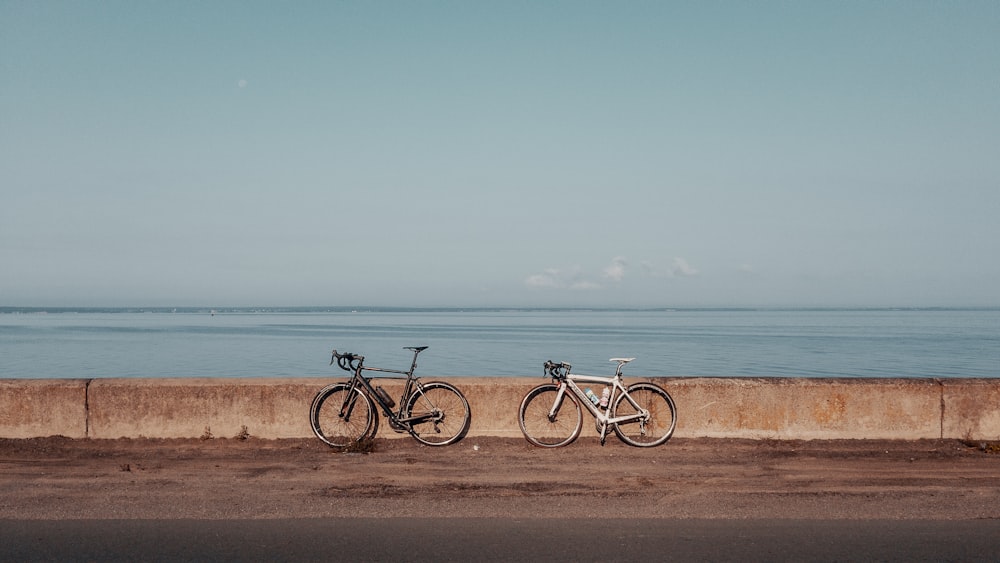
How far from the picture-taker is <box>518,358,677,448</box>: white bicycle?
376 inches

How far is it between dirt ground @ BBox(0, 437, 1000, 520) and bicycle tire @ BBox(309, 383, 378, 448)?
243 millimetres

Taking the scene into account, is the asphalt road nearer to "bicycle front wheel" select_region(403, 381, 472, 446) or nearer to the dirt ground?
the dirt ground

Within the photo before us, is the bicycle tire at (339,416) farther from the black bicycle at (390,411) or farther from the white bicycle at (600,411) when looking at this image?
the white bicycle at (600,411)

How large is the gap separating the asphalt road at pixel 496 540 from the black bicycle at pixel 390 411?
3.33 meters

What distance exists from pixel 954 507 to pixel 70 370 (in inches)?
1241

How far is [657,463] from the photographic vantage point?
27.9 feet

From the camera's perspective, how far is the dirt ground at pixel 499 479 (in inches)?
256

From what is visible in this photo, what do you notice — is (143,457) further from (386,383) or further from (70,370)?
(70,370)

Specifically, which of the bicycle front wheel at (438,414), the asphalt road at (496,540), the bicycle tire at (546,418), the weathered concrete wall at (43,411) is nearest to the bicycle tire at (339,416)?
the bicycle front wheel at (438,414)

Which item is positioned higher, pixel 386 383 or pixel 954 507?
pixel 386 383

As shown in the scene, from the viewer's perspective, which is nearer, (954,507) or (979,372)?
(954,507)

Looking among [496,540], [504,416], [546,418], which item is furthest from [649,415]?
[496,540]

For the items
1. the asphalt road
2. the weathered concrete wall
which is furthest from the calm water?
the asphalt road

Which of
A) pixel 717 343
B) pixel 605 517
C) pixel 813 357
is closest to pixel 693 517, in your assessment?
pixel 605 517
